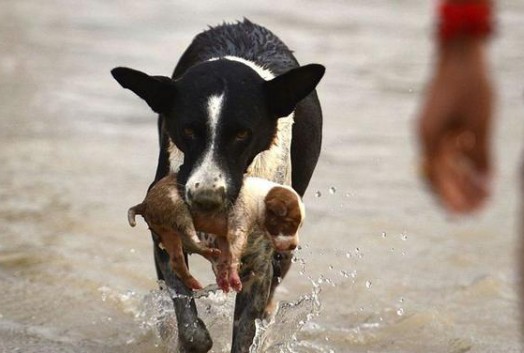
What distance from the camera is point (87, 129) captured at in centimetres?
1099

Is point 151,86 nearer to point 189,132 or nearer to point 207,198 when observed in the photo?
point 189,132

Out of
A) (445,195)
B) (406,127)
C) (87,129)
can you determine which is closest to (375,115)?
(406,127)

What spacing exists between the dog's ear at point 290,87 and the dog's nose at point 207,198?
0.61 m

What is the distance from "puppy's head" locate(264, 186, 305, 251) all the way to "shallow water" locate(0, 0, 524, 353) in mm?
921

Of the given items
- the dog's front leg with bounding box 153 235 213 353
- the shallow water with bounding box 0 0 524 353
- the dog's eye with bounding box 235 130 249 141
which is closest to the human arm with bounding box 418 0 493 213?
the shallow water with bounding box 0 0 524 353

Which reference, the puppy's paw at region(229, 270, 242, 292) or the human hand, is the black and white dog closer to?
the puppy's paw at region(229, 270, 242, 292)

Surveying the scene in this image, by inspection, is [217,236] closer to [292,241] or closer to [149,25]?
[292,241]

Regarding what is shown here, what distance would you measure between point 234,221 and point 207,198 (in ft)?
0.49

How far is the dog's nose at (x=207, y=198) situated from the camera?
477 centimetres

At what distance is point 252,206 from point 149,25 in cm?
1194

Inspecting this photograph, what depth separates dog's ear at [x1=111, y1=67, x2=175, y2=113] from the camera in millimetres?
5215

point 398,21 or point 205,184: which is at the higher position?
point 205,184

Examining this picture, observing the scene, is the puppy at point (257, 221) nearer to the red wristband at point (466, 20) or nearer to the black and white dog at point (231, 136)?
the black and white dog at point (231, 136)

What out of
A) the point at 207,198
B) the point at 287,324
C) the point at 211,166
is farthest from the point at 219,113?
the point at 287,324
